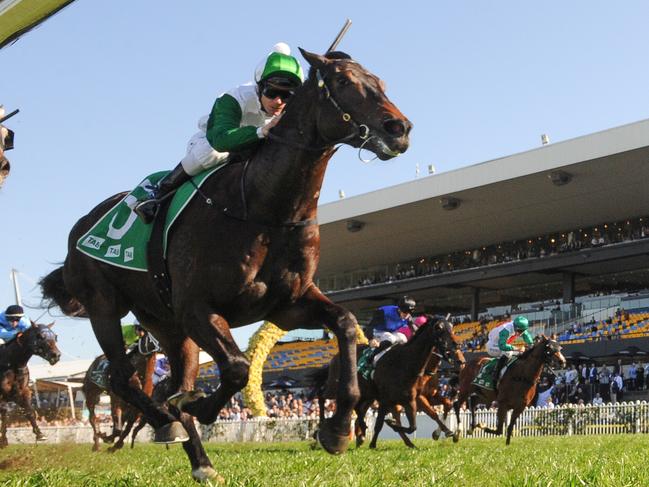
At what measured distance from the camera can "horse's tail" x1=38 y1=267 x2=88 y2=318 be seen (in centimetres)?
720

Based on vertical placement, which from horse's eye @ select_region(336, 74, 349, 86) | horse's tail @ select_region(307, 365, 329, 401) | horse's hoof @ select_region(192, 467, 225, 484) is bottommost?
horse's hoof @ select_region(192, 467, 225, 484)

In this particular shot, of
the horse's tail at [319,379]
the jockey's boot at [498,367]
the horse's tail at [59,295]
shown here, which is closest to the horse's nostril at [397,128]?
the horse's tail at [59,295]

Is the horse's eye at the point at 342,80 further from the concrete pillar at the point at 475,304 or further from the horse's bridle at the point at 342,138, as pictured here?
the concrete pillar at the point at 475,304

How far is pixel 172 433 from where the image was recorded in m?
5.38

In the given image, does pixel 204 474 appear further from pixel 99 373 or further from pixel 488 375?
pixel 488 375

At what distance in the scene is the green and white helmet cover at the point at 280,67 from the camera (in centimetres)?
562

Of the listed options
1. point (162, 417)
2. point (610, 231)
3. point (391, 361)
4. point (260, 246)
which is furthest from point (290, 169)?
point (610, 231)

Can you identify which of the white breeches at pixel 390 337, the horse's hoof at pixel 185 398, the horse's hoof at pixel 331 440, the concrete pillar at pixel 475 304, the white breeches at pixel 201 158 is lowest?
the horse's hoof at pixel 331 440

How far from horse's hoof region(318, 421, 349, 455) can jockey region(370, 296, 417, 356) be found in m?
9.16

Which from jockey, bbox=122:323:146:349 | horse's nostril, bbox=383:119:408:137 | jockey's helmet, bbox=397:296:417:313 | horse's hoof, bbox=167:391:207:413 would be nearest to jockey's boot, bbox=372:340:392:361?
jockey's helmet, bbox=397:296:417:313

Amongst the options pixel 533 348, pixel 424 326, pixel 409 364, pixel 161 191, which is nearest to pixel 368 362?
pixel 409 364

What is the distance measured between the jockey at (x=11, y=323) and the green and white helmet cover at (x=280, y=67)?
34.9 ft

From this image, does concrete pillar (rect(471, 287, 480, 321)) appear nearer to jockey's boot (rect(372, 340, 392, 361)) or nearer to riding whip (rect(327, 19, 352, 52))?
jockey's boot (rect(372, 340, 392, 361))

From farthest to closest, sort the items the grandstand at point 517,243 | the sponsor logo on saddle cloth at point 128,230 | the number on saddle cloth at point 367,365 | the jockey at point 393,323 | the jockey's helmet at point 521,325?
the grandstand at point 517,243, the jockey's helmet at point 521,325, the jockey at point 393,323, the number on saddle cloth at point 367,365, the sponsor logo on saddle cloth at point 128,230
